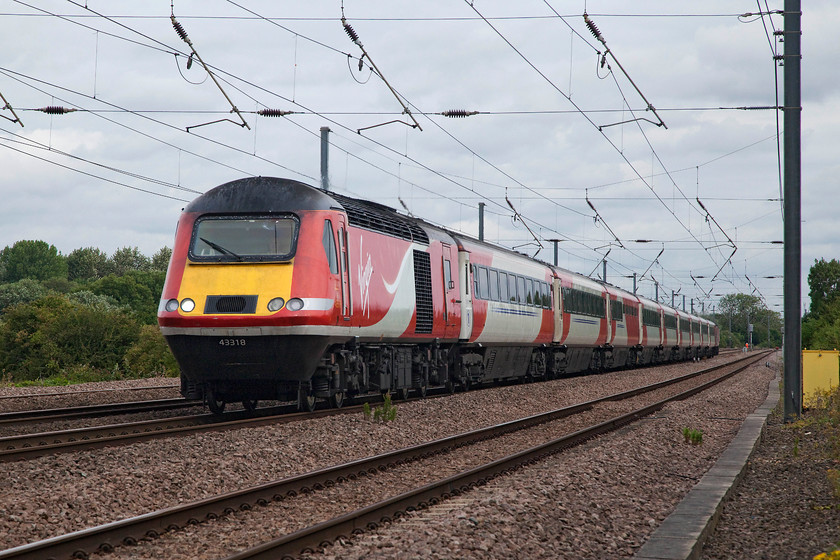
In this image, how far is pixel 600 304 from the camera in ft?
118

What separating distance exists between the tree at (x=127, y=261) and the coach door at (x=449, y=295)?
346 feet

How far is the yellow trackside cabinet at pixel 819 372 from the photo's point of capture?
1792 cm

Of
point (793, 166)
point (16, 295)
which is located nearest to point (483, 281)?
point (793, 166)

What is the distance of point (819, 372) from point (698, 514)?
482 inches

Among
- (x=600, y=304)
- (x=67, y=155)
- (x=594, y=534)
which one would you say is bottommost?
(x=594, y=534)

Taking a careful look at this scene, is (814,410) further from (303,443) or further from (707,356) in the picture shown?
(707,356)

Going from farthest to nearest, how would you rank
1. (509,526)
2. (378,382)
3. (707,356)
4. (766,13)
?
(707,356), (378,382), (766,13), (509,526)

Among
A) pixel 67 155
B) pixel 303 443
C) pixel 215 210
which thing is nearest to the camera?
pixel 303 443

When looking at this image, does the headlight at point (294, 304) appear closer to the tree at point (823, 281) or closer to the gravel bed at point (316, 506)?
the gravel bed at point (316, 506)

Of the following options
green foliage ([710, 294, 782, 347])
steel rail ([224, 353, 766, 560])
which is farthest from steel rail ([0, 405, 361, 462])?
green foliage ([710, 294, 782, 347])

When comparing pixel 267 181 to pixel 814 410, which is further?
pixel 814 410

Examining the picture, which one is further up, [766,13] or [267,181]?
[766,13]

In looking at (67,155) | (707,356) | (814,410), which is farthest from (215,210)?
(707,356)

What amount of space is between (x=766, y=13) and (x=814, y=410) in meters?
7.22
